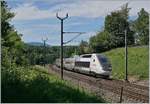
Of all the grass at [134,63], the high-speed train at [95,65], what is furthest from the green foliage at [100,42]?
the high-speed train at [95,65]

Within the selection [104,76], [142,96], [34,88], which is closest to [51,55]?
[104,76]

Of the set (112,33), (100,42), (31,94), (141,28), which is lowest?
(31,94)

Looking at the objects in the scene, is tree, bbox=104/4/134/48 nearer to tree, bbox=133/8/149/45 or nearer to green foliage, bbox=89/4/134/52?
green foliage, bbox=89/4/134/52

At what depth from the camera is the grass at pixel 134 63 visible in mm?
62719

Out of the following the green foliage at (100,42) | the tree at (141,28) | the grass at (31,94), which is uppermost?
the tree at (141,28)

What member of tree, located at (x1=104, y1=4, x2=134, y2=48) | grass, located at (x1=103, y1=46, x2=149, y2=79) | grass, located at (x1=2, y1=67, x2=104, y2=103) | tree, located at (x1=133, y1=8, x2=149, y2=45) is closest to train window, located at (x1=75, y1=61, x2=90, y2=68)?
grass, located at (x1=103, y1=46, x2=149, y2=79)

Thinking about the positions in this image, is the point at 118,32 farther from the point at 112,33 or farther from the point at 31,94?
the point at 31,94

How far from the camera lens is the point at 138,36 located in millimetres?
114812

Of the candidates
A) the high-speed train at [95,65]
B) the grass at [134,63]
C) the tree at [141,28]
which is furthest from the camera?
the tree at [141,28]

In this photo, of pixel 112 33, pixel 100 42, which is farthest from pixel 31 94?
pixel 112 33

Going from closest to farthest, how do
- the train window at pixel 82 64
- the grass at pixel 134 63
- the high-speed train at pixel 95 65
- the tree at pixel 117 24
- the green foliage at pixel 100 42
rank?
the high-speed train at pixel 95 65
the train window at pixel 82 64
the grass at pixel 134 63
the green foliage at pixel 100 42
the tree at pixel 117 24

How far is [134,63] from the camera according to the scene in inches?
2768

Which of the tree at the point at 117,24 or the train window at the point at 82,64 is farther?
the tree at the point at 117,24

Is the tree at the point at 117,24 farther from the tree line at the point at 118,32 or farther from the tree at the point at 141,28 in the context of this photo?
the tree at the point at 141,28
